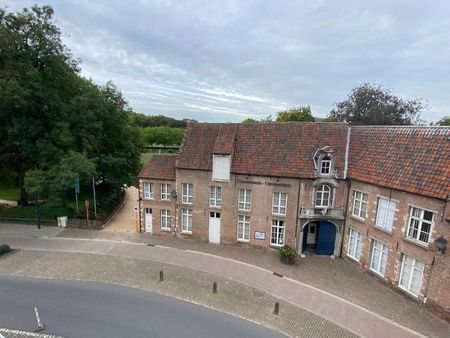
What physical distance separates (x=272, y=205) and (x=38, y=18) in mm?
25803

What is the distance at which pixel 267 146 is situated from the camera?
21.1m

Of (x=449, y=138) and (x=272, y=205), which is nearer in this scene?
(x=449, y=138)

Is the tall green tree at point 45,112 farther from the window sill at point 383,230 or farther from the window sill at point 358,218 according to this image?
the window sill at point 383,230

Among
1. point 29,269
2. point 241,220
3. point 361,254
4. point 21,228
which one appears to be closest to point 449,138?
point 361,254

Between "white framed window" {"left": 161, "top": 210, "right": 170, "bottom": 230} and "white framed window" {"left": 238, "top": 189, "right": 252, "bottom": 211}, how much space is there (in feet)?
21.7

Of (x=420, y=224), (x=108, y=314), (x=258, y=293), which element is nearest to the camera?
(x=108, y=314)

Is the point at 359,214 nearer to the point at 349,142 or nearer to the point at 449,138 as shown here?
the point at 349,142

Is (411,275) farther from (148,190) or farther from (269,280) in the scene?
(148,190)

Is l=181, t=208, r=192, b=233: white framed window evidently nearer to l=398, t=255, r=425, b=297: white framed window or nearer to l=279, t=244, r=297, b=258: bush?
l=279, t=244, r=297, b=258: bush

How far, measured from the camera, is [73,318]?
12297 millimetres

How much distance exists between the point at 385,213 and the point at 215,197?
1223 cm

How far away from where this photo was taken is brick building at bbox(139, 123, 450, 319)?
14492 mm

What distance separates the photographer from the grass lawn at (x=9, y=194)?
32809 millimetres

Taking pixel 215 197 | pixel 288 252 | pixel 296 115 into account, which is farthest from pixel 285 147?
pixel 296 115
